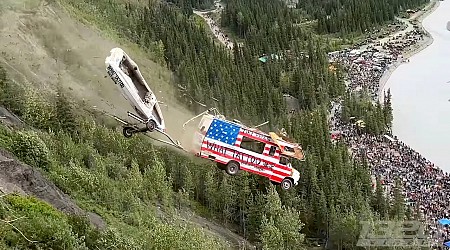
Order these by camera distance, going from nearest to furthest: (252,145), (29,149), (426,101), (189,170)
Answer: (252,145)
(29,149)
(189,170)
(426,101)

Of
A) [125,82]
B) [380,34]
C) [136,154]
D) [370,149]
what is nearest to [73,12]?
[136,154]

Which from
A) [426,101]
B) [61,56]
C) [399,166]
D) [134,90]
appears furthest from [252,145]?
[426,101]

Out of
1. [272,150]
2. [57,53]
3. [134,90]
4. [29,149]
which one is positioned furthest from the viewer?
[57,53]

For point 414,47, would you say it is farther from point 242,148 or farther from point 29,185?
point 29,185

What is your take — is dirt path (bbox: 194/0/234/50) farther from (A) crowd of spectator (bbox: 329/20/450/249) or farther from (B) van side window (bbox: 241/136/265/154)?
(B) van side window (bbox: 241/136/265/154)

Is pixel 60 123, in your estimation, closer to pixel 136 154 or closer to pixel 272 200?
pixel 136 154

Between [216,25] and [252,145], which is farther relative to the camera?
[216,25]

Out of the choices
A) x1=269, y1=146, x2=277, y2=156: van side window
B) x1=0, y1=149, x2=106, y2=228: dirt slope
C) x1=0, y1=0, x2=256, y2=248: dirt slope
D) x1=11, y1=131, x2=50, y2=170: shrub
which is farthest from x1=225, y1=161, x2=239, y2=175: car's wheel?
x1=0, y1=0, x2=256, y2=248: dirt slope
